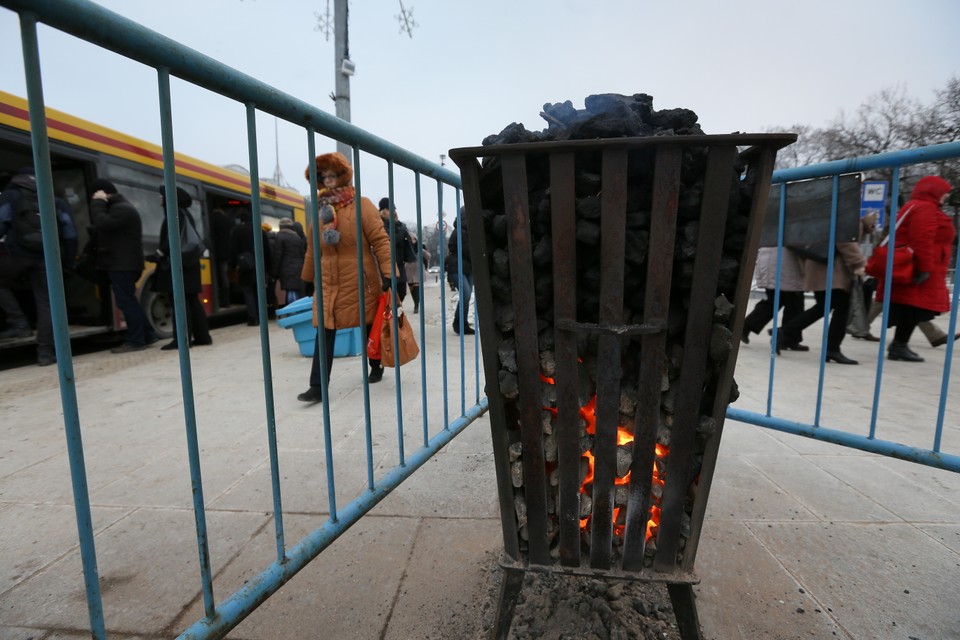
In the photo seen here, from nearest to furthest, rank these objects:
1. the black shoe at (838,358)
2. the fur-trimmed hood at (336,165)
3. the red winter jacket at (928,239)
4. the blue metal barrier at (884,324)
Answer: the blue metal barrier at (884,324) → the fur-trimmed hood at (336,165) → the red winter jacket at (928,239) → the black shoe at (838,358)

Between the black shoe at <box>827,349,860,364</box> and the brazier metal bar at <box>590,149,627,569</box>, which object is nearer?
the brazier metal bar at <box>590,149,627,569</box>

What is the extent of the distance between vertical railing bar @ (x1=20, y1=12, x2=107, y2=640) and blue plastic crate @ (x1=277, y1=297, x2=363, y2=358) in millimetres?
3857

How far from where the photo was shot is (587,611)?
143 centimetres

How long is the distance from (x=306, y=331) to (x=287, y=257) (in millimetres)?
3321

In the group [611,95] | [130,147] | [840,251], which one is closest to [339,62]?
[130,147]

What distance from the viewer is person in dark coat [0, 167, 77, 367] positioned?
469cm

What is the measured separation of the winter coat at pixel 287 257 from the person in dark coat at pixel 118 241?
226 cm

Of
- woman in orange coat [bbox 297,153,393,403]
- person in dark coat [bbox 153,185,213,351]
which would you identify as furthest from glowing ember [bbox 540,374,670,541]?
person in dark coat [bbox 153,185,213,351]

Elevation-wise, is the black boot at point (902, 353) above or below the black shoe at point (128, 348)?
above

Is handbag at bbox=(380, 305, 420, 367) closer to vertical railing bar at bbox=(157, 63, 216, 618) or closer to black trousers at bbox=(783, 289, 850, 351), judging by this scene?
vertical railing bar at bbox=(157, 63, 216, 618)

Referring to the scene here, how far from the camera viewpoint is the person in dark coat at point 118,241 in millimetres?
5238

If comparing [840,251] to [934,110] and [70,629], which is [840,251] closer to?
[70,629]

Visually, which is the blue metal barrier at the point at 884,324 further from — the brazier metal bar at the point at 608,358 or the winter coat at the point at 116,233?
the winter coat at the point at 116,233

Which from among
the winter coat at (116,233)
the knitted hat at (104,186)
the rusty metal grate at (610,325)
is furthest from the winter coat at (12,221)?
the rusty metal grate at (610,325)
